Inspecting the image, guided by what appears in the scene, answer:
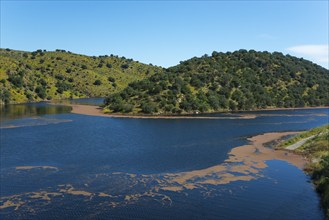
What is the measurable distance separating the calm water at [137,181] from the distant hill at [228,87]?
52.3 m

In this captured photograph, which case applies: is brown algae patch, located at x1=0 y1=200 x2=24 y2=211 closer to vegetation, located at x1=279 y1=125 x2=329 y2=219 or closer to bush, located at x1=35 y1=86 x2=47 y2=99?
vegetation, located at x1=279 y1=125 x2=329 y2=219

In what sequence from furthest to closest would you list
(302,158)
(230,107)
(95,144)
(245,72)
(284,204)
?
(245,72)
(230,107)
(95,144)
(302,158)
(284,204)

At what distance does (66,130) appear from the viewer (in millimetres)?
83438

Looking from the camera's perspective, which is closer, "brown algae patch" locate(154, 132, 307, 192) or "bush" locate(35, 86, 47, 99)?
"brown algae patch" locate(154, 132, 307, 192)

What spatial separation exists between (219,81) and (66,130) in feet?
272

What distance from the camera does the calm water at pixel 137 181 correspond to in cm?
3328

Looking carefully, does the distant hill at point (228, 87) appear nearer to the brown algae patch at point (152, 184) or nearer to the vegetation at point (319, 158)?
the vegetation at point (319, 158)

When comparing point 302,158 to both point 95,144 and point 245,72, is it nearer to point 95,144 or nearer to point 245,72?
point 95,144

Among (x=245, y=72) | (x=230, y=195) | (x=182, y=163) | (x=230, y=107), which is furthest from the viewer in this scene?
(x=245, y=72)

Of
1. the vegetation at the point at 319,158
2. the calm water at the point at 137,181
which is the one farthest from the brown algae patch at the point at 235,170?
the vegetation at the point at 319,158

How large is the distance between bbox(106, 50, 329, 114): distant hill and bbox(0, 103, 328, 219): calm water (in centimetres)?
5232

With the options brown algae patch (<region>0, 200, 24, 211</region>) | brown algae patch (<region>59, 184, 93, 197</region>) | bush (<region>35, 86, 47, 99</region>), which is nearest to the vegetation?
brown algae patch (<region>59, 184, 93, 197</region>)

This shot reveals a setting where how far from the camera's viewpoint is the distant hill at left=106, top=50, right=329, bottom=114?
130m

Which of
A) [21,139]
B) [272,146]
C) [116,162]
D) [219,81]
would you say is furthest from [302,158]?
[219,81]
